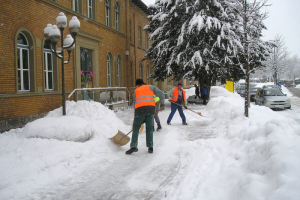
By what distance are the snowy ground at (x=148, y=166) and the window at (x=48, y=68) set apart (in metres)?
5.45

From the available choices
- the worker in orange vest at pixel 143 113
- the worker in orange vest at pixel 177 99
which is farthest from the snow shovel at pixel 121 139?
the worker in orange vest at pixel 177 99

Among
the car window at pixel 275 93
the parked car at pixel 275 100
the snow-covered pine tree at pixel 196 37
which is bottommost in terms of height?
the parked car at pixel 275 100

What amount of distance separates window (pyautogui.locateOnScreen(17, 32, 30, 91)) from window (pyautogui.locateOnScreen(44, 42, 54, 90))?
118 centimetres

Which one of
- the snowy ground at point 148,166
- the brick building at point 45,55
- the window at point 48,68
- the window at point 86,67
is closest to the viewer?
the snowy ground at point 148,166

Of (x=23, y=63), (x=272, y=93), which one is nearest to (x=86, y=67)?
(x=23, y=63)

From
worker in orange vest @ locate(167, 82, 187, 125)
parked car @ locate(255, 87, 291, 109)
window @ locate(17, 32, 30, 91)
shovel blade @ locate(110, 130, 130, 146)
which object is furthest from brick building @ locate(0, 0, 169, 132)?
parked car @ locate(255, 87, 291, 109)

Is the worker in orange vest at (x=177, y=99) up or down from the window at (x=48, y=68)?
down

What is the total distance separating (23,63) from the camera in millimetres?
10062

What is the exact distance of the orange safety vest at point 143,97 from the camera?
6.12 metres

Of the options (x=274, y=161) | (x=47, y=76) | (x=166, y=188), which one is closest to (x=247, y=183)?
(x=274, y=161)

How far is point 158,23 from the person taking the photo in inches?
774

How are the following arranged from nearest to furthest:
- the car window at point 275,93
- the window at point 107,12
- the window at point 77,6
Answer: the window at point 77,6 → the window at point 107,12 → the car window at point 275,93

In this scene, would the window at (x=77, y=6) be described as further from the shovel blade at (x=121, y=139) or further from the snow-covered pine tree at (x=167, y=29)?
the shovel blade at (x=121, y=139)

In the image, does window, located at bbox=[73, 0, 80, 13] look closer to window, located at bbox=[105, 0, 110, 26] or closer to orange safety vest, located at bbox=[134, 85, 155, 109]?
window, located at bbox=[105, 0, 110, 26]
